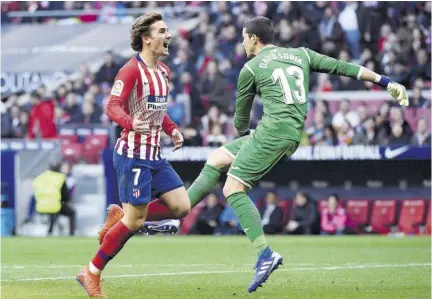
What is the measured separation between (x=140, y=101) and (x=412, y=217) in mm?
11692

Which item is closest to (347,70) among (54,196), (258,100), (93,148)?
(54,196)

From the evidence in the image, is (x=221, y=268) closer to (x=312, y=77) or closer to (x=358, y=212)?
(x=358, y=212)

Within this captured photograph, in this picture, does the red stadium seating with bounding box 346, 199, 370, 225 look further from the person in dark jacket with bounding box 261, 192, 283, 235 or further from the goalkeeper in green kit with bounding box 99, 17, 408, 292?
the goalkeeper in green kit with bounding box 99, 17, 408, 292

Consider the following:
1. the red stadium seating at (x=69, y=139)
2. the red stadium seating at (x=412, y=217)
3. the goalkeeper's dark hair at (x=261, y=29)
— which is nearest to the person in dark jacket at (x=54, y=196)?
the red stadium seating at (x=69, y=139)

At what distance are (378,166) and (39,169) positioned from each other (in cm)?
652

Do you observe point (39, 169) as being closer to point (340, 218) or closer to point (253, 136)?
point (340, 218)

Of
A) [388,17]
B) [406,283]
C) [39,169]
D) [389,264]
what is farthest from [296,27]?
[406,283]

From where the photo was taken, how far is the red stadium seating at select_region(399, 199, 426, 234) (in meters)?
19.5

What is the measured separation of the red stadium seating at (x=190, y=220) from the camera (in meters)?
20.1

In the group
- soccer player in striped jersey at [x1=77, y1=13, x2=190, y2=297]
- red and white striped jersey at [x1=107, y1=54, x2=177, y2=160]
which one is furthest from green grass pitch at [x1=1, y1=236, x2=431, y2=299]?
red and white striped jersey at [x1=107, y1=54, x2=177, y2=160]

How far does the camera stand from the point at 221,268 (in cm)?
1188

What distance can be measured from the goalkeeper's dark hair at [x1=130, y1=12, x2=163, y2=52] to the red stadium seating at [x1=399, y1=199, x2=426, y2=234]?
1154cm

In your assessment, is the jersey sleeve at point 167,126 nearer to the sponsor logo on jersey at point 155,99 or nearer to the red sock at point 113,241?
the sponsor logo on jersey at point 155,99

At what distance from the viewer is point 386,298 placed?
28.1 ft
